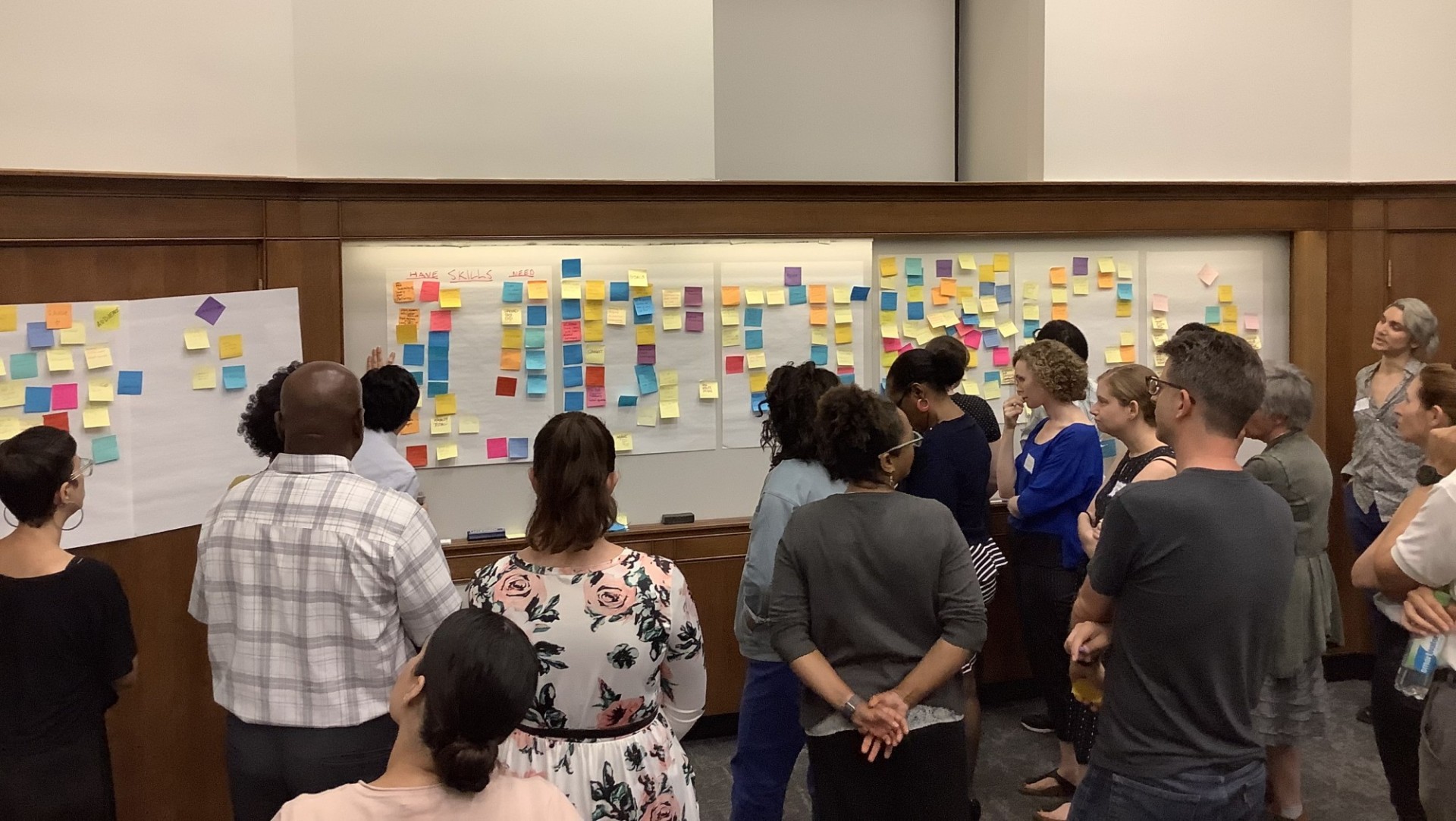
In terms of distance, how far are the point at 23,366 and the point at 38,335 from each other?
10 centimetres

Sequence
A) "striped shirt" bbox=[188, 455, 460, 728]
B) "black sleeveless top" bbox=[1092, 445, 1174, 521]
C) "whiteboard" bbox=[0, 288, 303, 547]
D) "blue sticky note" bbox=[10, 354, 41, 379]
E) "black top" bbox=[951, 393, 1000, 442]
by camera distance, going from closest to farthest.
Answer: "striped shirt" bbox=[188, 455, 460, 728], "black sleeveless top" bbox=[1092, 445, 1174, 521], "blue sticky note" bbox=[10, 354, 41, 379], "whiteboard" bbox=[0, 288, 303, 547], "black top" bbox=[951, 393, 1000, 442]

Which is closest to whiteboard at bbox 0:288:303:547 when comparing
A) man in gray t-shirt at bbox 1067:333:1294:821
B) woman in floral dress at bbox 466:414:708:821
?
woman in floral dress at bbox 466:414:708:821

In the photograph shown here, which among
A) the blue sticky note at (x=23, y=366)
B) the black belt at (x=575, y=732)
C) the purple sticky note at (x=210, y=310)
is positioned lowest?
the black belt at (x=575, y=732)

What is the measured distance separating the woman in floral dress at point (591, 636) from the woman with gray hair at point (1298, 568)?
81.9 inches

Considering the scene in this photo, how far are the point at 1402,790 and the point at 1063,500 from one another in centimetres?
125

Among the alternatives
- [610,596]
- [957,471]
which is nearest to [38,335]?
[610,596]

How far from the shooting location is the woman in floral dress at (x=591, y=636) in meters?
2.26

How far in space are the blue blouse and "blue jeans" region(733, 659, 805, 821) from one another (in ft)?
4.10

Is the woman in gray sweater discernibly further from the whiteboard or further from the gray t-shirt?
the whiteboard

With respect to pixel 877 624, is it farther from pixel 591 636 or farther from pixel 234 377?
pixel 234 377

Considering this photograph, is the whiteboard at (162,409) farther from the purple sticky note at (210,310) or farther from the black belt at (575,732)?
the black belt at (575,732)

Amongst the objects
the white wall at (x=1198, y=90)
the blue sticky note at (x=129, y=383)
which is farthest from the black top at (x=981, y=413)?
the blue sticky note at (x=129, y=383)

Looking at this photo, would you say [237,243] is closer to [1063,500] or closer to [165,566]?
[165,566]

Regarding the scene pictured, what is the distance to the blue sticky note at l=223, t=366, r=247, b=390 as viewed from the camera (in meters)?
3.75
